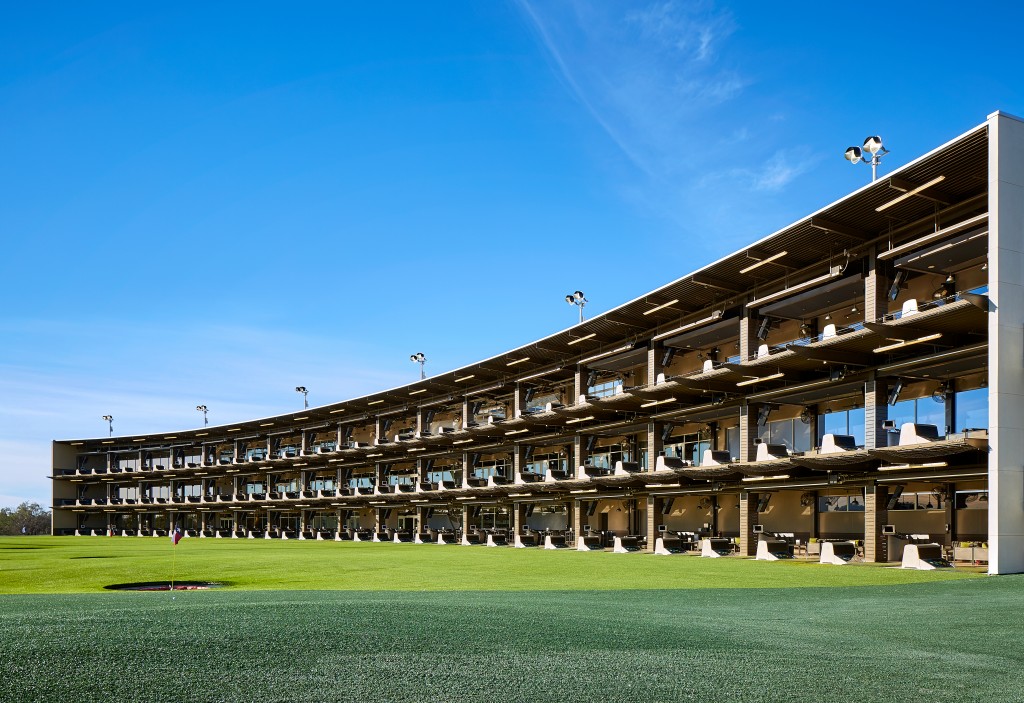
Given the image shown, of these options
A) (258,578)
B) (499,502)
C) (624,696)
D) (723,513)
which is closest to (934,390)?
(723,513)

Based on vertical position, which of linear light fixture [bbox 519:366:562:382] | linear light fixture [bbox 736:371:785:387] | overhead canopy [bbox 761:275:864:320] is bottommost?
linear light fixture [bbox 736:371:785:387]

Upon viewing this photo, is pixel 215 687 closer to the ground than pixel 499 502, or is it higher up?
higher up

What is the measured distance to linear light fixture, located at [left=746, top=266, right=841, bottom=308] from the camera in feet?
106

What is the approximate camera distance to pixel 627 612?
1196 centimetres

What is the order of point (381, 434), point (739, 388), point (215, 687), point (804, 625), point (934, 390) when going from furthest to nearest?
point (381, 434)
point (739, 388)
point (934, 390)
point (804, 625)
point (215, 687)

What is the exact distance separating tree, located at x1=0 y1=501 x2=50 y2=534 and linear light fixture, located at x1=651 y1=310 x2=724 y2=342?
107 m

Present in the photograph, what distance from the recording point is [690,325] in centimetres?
4028

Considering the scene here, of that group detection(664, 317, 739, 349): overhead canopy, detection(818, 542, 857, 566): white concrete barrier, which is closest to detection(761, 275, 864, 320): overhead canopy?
detection(664, 317, 739, 349): overhead canopy

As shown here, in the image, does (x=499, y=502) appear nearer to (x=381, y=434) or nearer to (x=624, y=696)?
(x=381, y=434)

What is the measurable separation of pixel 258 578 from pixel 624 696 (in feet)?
59.9

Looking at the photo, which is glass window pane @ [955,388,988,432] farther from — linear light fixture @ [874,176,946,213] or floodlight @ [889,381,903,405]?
linear light fixture @ [874,176,946,213]

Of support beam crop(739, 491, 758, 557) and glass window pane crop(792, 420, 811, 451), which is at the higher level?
glass window pane crop(792, 420, 811, 451)

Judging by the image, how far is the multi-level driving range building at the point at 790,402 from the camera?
86.7 ft

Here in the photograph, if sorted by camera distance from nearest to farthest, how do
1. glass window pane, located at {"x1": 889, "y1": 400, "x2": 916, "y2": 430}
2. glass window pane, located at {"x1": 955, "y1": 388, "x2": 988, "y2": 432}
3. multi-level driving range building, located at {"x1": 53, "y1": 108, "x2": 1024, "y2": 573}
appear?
multi-level driving range building, located at {"x1": 53, "y1": 108, "x2": 1024, "y2": 573}
glass window pane, located at {"x1": 955, "y1": 388, "x2": 988, "y2": 432}
glass window pane, located at {"x1": 889, "y1": 400, "x2": 916, "y2": 430}
